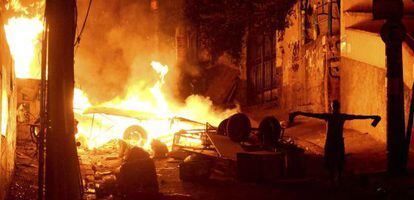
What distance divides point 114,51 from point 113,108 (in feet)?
49.4

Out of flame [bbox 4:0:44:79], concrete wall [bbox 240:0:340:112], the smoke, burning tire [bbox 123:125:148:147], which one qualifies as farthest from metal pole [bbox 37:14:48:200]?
the smoke

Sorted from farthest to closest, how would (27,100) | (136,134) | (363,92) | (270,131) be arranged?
(136,134) → (27,100) → (363,92) → (270,131)

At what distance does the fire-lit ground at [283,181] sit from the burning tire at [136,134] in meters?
1.74

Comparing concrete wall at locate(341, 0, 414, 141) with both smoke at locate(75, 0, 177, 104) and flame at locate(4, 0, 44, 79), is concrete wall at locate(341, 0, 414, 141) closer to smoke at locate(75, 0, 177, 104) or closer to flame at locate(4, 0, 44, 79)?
flame at locate(4, 0, 44, 79)

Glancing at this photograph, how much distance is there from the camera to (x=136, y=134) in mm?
16828

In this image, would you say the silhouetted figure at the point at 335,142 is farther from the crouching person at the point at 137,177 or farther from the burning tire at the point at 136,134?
the burning tire at the point at 136,134

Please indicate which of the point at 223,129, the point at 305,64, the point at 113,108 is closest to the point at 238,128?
the point at 223,129

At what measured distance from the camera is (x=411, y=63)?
37.4 feet

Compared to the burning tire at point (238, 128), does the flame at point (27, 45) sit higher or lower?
higher

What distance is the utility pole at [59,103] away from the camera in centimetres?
711

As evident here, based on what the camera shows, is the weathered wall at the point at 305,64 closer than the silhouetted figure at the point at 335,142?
No

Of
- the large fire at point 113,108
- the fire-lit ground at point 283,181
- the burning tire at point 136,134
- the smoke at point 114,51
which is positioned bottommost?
the fire-lit ground at point 283,181

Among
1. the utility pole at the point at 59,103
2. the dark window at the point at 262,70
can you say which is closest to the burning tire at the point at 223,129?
the dark window at the point at 262,70

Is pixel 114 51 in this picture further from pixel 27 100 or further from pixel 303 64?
pixel 303 64
